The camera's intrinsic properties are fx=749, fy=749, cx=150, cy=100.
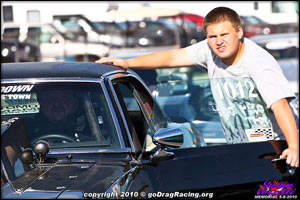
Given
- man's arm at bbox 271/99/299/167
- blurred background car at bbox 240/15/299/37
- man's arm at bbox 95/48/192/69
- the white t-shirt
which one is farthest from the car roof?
blurred background car at bbox 240/15/299/37

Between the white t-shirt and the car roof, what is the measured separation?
884 millimetres

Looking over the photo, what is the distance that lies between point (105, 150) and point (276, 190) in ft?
3.93

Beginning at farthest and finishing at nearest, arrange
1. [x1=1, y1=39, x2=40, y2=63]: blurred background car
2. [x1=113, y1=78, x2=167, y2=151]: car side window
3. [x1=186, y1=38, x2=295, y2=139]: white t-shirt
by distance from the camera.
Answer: [x1=1, y1=39, x2=40, y2=63]: blurred background car < [x1=113, y1=78, x2=167, y2=151]: car side window < [x1=186, y1=38, x2=295, y2=139]: white t-shirt

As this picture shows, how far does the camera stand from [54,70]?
513 cm

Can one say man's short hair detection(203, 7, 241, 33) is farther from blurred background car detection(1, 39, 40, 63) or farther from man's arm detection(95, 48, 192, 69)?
blurred background car detection(1, 39, 40, 63)

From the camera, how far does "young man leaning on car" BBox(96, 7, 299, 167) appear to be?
4016 millimetres

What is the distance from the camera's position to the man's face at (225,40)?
4422 mm

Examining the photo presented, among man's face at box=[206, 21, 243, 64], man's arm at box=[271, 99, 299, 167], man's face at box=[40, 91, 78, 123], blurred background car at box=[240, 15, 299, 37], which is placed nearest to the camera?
man's arm at box=[271, 99, 299, 167]

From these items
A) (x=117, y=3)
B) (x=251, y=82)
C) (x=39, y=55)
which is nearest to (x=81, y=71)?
(x=251, y=82)

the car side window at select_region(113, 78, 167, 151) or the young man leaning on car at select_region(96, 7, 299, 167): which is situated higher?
the young man leaning on car at select_region(96, 7, 299, 167)

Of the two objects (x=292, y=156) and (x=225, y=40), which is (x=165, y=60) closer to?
(x=225, y=40)

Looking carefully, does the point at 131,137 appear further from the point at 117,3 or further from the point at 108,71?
the point at 117,3

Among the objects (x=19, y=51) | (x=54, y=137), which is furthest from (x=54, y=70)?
(x=19, y=51)

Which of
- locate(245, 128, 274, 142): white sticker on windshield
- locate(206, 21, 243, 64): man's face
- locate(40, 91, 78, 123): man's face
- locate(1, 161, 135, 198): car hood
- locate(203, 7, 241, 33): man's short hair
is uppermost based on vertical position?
locate(203, 7, 241, 33): man's short hair
